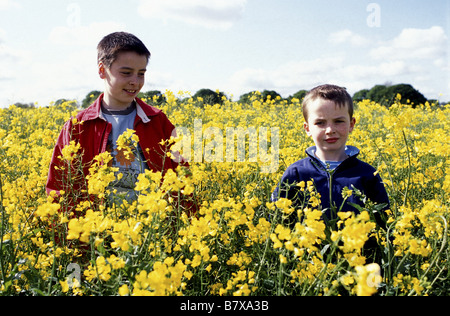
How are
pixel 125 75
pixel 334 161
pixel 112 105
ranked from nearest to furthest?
pixel 334 161 → pixel 125 75 → pixel 112 105

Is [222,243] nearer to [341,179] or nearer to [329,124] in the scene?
[341,179]

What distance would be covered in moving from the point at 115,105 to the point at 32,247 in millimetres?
1268

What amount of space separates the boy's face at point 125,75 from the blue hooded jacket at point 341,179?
134 centimetres

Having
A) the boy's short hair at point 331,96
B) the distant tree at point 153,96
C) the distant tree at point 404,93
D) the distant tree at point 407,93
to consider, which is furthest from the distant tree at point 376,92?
the boy's short hair at point 331,96

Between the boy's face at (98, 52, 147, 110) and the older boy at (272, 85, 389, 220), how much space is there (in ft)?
4.26

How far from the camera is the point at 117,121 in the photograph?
294cm

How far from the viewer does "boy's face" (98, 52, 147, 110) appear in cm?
273

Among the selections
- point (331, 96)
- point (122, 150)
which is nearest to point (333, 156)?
point (331, 96)

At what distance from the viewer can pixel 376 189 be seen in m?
2.29

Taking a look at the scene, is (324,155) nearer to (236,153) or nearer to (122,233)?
(236,153)

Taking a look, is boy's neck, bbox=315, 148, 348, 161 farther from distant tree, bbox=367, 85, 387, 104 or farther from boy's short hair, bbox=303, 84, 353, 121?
distant tree, bbox=367, 85, 387, 104

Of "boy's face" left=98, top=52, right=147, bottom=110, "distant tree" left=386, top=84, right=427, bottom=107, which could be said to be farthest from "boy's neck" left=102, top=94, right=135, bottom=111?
"distant tree" left=386, top=84, right=427, bottom=107

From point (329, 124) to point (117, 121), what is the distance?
1.66 m
